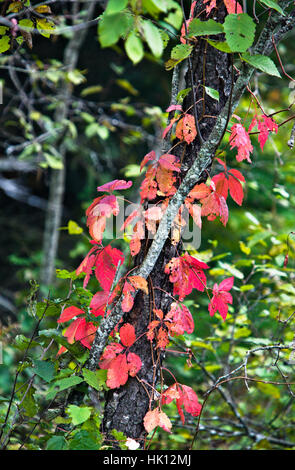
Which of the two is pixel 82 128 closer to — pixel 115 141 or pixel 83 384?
pixel 115 141

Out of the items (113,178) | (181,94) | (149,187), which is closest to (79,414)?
(149,187)

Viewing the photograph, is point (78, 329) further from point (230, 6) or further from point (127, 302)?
point (230, 6)

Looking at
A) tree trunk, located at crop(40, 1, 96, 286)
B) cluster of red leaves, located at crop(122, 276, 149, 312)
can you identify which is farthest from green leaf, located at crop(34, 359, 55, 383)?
tree trunk, located at crop(40, 1, 96, 286)

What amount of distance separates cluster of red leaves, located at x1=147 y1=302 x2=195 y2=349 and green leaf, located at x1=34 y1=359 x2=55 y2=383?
34 cm

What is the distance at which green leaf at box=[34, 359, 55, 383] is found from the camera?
137cm

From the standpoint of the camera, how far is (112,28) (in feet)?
3.04

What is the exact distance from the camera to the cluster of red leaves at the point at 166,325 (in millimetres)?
1449

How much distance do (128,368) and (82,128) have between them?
492cm

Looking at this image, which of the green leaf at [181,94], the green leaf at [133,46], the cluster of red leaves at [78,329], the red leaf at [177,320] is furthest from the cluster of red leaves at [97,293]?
the green leaf at [133,46]

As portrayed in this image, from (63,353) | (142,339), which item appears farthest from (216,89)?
(63,353)

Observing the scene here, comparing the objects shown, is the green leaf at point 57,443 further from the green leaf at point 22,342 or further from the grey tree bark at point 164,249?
the green leaf at point 22,342

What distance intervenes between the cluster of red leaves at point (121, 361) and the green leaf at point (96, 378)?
0.02 meters

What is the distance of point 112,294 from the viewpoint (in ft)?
4.93

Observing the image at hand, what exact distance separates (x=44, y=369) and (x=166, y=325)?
0.43 metres
